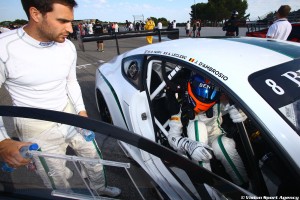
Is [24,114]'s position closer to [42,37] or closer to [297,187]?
[42,37]

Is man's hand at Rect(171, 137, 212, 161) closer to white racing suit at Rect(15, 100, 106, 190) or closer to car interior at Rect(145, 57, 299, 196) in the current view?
car interior at Rect(145, 57, 299, 196)

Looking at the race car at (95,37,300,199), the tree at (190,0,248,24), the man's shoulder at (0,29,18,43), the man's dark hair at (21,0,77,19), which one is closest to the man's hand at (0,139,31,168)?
the race car at (95,37,300,199)

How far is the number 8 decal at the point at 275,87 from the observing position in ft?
4.39

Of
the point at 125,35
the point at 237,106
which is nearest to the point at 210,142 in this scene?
the point at 237,106

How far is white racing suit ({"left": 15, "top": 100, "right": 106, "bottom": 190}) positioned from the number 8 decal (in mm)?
1042

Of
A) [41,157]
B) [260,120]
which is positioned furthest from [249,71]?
[41,157]

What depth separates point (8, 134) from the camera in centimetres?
119

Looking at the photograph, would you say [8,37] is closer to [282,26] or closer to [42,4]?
[42,4]

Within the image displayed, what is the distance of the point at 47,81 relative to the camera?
158cm

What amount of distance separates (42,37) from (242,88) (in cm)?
128

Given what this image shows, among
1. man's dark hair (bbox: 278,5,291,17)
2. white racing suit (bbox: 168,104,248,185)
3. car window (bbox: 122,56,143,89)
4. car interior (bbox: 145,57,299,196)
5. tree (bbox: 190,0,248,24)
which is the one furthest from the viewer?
tree (bbox: 190,0,248,24)

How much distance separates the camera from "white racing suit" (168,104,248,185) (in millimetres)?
1626

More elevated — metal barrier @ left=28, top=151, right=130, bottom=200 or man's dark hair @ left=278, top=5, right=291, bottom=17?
man's dark hair @ left=278, top=5, right=291, bottom=17

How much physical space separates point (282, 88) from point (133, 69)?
4.29 feet
